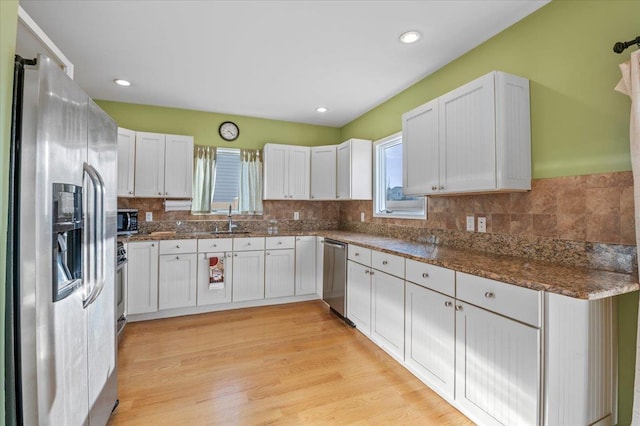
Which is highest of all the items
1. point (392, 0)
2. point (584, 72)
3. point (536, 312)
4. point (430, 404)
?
point (392, 0)

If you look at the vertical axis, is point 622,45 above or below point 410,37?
below

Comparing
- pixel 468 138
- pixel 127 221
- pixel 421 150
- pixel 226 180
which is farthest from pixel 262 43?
pixel 127 221

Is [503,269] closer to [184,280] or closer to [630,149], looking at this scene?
[630,149]

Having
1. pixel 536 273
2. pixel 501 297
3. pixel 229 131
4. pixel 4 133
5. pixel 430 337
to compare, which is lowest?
pixel 430 337

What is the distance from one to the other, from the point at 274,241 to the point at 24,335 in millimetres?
2735

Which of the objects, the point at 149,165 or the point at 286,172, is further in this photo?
the point at 286,172

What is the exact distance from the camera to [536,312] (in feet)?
4.39

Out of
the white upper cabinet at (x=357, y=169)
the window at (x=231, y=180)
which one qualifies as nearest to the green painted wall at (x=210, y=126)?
the window at (x=231, y=180)

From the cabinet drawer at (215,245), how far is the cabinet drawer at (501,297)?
2597mm

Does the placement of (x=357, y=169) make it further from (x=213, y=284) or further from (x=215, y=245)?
(x=213, y=284)

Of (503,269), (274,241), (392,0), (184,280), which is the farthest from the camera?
(274,241)

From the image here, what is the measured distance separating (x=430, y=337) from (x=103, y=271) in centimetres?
201

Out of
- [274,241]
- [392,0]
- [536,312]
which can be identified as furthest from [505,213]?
[274,241]

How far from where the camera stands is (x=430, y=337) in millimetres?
1980
